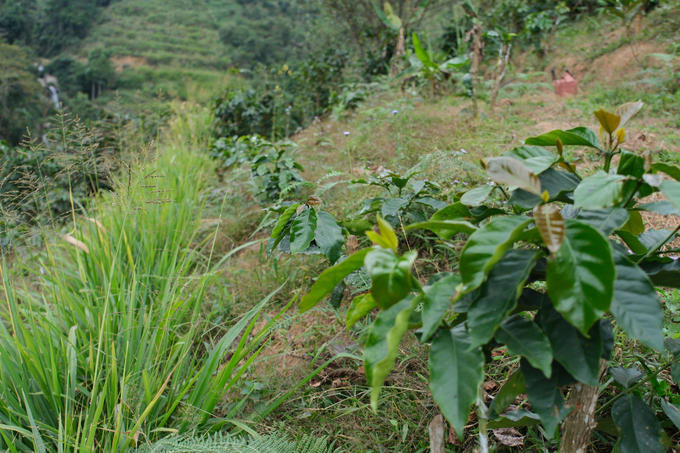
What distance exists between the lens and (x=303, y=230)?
1009 millimetres

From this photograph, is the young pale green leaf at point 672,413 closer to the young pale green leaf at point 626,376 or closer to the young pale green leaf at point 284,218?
the young pale green leaf at point 626,376

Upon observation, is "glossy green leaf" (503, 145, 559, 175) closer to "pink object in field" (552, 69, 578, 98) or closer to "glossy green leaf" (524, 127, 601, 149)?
"glossy green leaf" (524, 127, 601, 149)

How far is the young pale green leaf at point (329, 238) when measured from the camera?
1.03 metres

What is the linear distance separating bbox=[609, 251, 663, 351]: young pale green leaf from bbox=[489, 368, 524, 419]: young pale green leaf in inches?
10.4

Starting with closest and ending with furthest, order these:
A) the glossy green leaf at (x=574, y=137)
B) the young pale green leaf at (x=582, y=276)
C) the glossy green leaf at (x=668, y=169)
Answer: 1. the young pale green leaf at (x=582, y=276)
2. the glossy green leaf at (x=668, y=169)
3. the glossy green leaf at (x=574, y=137)

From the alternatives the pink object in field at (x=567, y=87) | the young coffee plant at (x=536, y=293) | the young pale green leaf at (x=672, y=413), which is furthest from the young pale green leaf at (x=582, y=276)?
the pink object in field at (x=567, y=87)

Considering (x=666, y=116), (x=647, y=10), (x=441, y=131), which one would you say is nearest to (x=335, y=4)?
(x=647, y=10)

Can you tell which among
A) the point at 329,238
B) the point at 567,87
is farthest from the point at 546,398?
the point at 567,87

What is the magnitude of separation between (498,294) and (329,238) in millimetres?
577

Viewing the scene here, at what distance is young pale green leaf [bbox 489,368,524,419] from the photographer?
28.1 inches

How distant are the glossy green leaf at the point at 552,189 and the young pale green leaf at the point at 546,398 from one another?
0.86ft

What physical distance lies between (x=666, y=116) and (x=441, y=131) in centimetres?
158

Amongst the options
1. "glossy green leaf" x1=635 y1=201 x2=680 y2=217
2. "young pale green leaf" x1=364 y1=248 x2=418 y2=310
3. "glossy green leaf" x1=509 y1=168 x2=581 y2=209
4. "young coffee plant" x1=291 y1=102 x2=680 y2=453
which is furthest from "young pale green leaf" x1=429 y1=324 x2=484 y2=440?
"glossy green leaf" x1=635 y1=201 x2=680 y2=217

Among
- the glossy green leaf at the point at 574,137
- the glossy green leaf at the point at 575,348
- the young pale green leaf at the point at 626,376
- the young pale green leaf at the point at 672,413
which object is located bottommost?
the young pale green leaf at the point at 672,413
